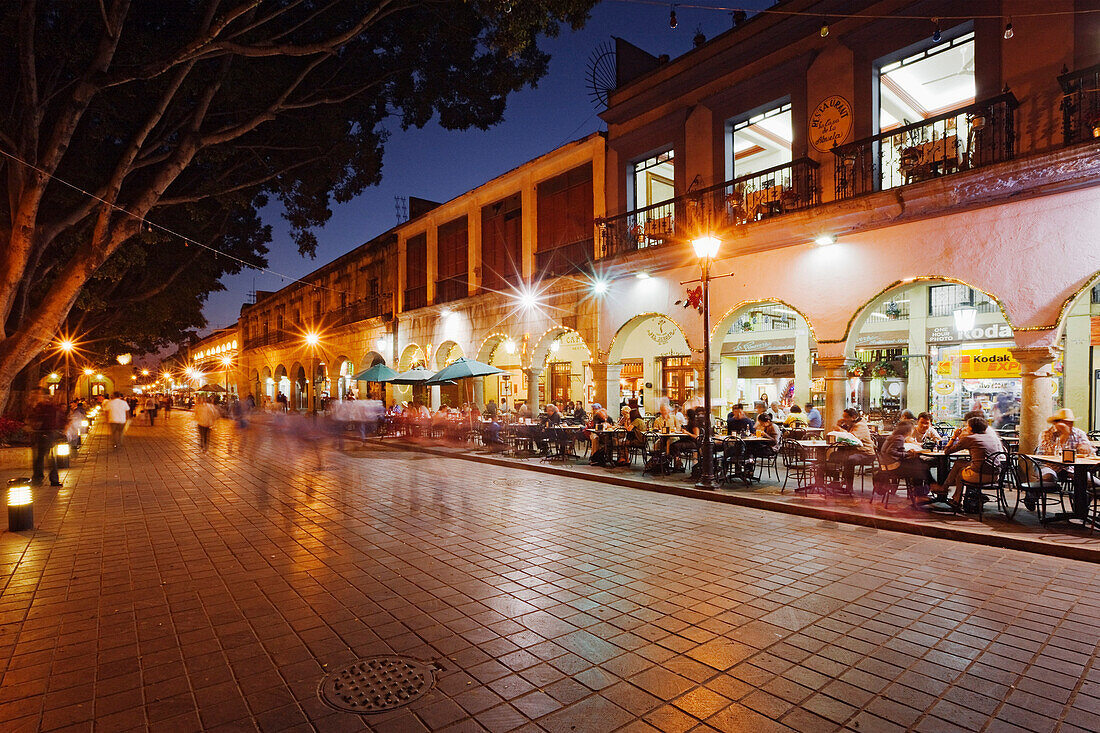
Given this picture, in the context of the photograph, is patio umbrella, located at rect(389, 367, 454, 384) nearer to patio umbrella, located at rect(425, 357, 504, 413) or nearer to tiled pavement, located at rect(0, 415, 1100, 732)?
patio umbrella, located at rect(425, 357, 504, 413)

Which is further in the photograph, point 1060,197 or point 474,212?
point 474,212

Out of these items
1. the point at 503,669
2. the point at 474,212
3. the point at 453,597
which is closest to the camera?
the point at 503,669

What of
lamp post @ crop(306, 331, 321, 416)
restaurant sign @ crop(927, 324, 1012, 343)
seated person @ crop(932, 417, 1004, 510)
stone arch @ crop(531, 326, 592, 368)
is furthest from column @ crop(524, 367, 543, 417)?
lamp post @ crop(306, 331, 321, 416)

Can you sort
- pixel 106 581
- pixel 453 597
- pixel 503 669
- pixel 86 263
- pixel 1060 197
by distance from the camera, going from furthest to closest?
pixel 86 263, pixel 1060 197, pixel 106 581, pixel 453 597, pixel 503 669

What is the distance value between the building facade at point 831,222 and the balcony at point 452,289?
95 cm

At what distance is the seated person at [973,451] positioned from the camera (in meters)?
7.23

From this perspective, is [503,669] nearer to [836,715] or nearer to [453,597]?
[453,597]

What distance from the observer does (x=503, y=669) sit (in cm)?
→ 360

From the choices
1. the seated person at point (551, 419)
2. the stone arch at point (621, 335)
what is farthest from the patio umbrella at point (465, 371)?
the stone arch at point (621, 335)

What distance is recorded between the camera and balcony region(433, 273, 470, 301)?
2217 cm

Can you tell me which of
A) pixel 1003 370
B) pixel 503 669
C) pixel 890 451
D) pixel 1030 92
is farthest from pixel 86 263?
pixel 1003 370

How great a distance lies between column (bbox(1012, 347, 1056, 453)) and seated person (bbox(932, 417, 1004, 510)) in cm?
254

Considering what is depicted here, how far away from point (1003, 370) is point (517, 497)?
1166 cm

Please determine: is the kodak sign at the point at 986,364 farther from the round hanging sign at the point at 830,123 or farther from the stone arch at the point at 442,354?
the stone arch at the point at 442,354
